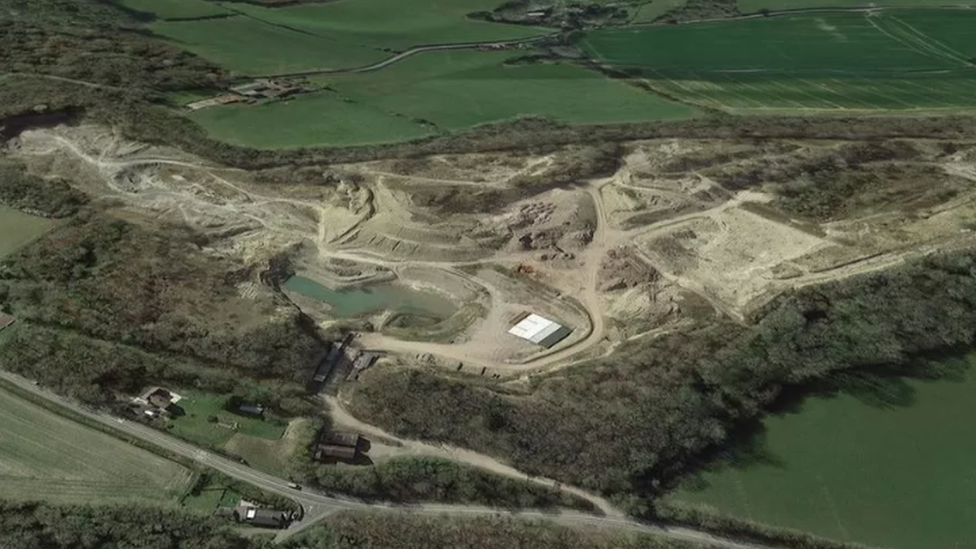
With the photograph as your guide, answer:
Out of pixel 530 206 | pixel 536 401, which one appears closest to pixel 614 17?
pixel 530 206

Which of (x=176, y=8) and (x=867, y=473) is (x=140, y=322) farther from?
(x=176, y=8)

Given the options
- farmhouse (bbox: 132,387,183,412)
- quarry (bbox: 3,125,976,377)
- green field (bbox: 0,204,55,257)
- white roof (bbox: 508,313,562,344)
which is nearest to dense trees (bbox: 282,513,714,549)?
quarry (bbox: 3,125,976,377)

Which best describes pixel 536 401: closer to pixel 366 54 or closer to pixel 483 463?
pixel 483 463

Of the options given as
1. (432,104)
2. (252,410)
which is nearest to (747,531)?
(252,410)

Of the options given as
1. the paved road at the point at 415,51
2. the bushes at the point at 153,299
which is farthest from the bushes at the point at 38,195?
the paved road at the point at 415,51

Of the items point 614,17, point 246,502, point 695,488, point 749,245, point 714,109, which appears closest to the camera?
point 246,502

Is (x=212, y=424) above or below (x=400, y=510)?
above
